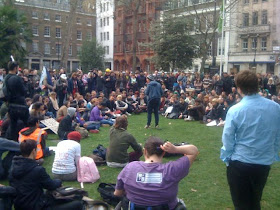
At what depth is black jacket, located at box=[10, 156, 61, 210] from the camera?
14.1ft

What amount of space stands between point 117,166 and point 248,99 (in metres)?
4.15

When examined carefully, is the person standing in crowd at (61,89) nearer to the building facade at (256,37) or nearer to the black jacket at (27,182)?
the black jacket at (27,182)

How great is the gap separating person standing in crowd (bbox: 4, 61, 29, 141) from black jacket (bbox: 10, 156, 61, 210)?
3.14 meters

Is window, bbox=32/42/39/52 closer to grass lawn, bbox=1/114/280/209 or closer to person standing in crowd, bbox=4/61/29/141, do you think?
grass lawn, bbox=1/114/280/209

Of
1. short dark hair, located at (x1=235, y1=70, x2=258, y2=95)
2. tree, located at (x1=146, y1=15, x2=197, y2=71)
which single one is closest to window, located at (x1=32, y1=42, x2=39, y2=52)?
tree, located at (x1=146, y1=15, x2=197, y2=71)

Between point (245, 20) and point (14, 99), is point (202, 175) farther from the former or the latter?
point (245, 20)

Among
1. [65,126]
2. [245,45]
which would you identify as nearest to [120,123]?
[65,126]

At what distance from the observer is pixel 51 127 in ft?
34.8

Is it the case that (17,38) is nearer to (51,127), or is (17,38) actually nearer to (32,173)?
(51,127)

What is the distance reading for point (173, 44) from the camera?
2898cm

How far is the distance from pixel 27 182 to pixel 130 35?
194 feet

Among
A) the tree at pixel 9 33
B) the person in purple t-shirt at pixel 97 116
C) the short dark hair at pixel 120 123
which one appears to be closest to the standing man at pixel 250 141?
the short dark hair at pixel 120 123

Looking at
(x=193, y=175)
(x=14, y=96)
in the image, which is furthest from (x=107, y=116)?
(x=193, y=175)

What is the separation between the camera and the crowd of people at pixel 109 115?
3.38 m
